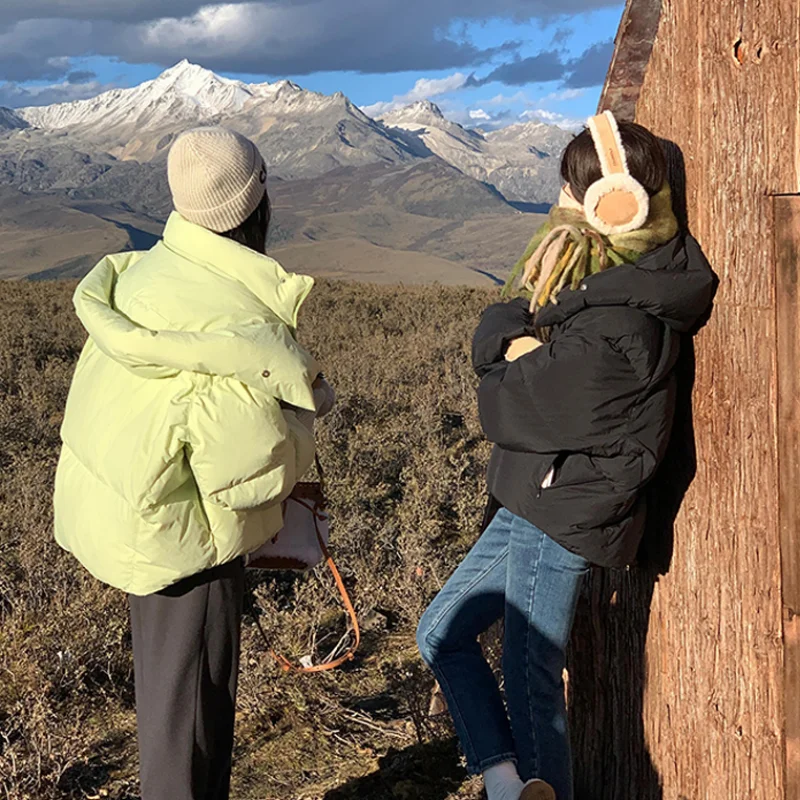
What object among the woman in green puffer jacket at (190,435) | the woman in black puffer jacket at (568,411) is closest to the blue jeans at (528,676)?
the woman in black puffer jacket at (568,411)

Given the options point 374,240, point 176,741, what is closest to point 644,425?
point 176,741

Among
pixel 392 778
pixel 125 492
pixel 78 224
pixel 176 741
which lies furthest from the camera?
pixel 78 224

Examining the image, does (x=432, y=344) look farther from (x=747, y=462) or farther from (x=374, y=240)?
(x=374, y=240)

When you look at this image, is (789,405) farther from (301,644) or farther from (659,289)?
(301,644)

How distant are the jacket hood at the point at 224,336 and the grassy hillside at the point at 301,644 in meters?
1.57

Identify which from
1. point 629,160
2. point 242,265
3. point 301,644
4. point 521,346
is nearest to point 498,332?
point 521,346

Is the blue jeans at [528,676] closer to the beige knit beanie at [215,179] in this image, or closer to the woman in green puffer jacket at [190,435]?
the woman in green puffer jacket at [190,435]

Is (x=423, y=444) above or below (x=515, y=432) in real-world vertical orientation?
below

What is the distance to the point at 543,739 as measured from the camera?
2428 mm

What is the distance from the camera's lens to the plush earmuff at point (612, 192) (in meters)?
2.18

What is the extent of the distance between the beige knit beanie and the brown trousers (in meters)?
0.79

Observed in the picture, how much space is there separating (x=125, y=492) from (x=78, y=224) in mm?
175136

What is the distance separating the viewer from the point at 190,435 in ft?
7.13

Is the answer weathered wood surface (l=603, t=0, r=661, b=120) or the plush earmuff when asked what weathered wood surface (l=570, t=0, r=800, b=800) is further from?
the plush earmuff
